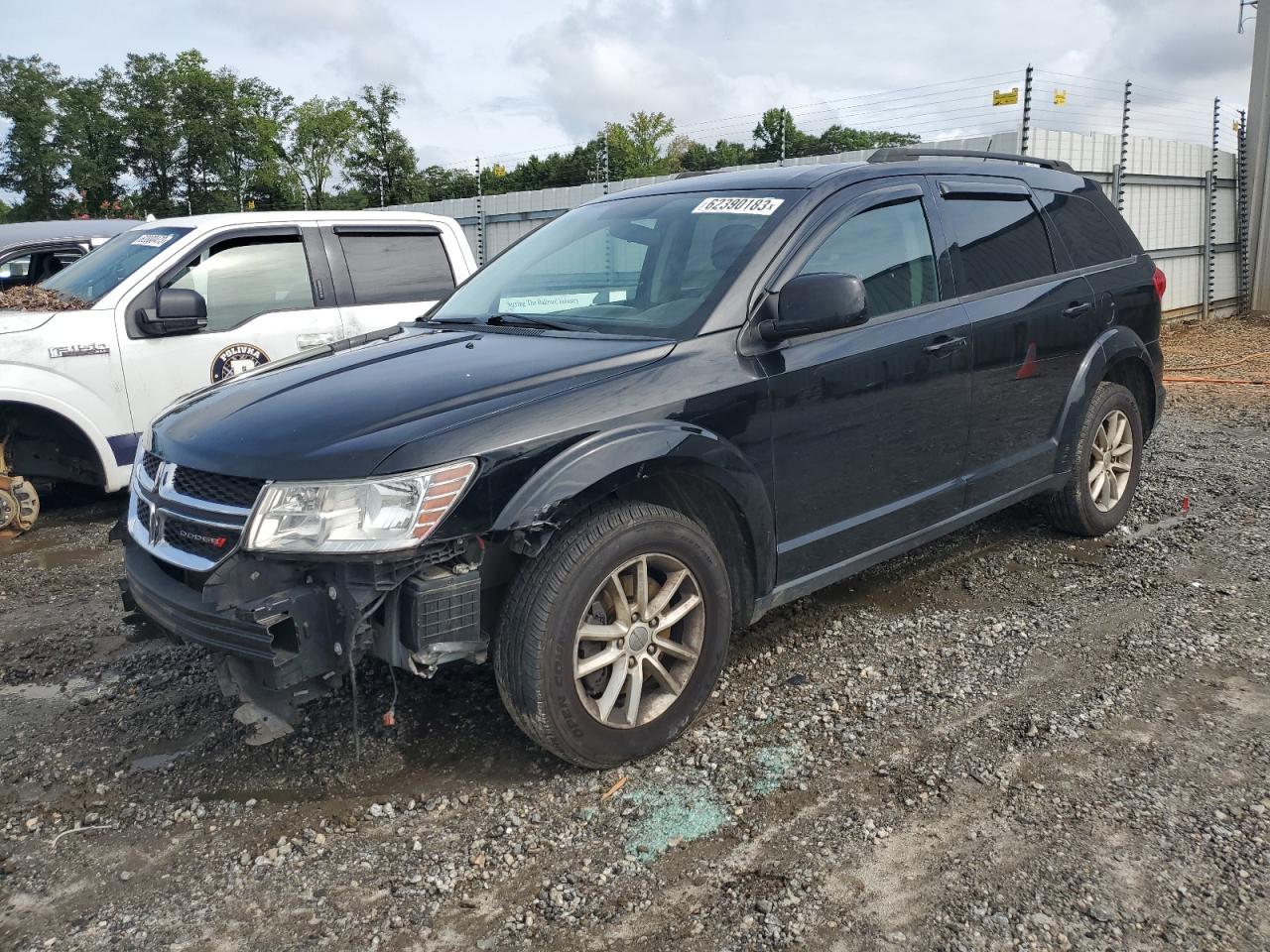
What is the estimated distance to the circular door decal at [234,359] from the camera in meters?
6.30

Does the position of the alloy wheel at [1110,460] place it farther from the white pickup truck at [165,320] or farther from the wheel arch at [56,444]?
the wheel arch at [56,444]

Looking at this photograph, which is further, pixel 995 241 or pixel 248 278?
pixel 248 278

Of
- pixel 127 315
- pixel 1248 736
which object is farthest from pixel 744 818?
pixel 127 315

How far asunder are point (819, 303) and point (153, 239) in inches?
197

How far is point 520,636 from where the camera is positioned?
287 cm

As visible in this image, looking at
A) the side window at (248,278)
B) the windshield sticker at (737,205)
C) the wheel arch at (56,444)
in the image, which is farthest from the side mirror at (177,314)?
the windshield sticker at (737,205)

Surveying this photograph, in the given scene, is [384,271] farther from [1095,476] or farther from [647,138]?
[647,138]

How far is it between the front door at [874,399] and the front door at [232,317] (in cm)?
391

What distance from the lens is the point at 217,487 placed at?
2.95 meters

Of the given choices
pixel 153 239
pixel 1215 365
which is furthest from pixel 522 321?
pixel 1215 365

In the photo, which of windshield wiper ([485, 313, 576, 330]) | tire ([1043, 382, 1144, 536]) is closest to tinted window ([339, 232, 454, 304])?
windshield wiper ([485, 313, 576, 330])

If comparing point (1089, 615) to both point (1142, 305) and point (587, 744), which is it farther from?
point (587, 744)

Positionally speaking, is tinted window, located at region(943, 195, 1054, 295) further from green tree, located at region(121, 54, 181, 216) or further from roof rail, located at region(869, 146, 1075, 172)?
green tree, located at region(121, 54, 181, 216)

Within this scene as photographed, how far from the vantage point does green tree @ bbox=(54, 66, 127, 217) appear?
59.1m
